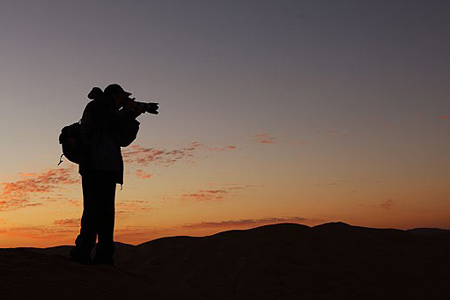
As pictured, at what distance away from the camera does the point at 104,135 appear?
7.49 metres

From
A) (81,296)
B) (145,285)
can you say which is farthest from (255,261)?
(81,296)

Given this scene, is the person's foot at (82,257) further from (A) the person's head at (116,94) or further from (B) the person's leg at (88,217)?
(A) the person's head at (116,94)

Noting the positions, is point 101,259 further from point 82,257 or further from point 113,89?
point 113,89

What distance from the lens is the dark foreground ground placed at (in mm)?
15360

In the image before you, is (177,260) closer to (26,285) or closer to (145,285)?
(145,285)

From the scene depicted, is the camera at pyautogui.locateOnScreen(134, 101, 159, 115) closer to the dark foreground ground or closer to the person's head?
the person's head

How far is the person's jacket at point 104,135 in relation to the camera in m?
7.33

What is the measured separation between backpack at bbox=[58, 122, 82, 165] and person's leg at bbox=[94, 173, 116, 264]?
1.53ft

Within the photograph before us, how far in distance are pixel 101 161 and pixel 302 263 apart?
11.2m

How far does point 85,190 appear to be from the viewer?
7441 mm

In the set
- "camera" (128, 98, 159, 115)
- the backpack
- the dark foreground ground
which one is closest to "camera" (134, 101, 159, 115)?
"camera" (128, 98, 159, 115)

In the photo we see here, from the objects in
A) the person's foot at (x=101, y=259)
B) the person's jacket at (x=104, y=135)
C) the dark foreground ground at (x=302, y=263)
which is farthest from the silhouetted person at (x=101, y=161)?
the dark foreground ground at (x=302, y=263)

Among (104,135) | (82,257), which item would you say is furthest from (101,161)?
(82,257)

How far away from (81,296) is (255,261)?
1178cm
